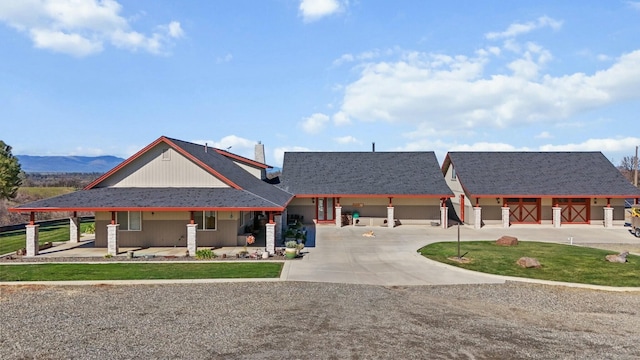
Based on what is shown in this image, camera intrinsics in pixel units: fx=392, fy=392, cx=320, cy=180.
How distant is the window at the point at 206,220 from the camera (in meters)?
23.6

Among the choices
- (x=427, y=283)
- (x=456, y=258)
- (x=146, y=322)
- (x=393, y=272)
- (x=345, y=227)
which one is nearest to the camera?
(x=146, y=322)

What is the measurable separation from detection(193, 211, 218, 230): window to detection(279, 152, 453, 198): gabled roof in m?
10.6

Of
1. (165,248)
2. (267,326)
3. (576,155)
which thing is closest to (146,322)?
(267,326)

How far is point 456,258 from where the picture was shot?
20.0 metres

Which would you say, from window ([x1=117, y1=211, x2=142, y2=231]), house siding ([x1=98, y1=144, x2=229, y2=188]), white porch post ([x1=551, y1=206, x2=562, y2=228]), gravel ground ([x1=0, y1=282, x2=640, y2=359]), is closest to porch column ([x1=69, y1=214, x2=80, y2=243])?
house siding ([x1=98, y1=144, x2=229, y2=188])

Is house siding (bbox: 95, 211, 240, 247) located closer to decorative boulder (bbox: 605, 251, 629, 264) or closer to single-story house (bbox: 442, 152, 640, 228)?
decorative boulder (bbox: 605, 251, 629, 264)

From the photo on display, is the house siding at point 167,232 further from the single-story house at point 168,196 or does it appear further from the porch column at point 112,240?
the porch column at point 112,240

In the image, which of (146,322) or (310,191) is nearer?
(146,322)

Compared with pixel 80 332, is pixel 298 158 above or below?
above

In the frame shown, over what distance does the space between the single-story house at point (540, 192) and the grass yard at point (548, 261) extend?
335 inches

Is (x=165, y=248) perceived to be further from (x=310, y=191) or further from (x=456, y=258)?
(x=456, y=258)

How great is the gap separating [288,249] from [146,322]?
9400mm

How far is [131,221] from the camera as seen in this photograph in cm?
2345

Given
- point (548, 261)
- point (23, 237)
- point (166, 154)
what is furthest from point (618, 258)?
point (23, 237)
